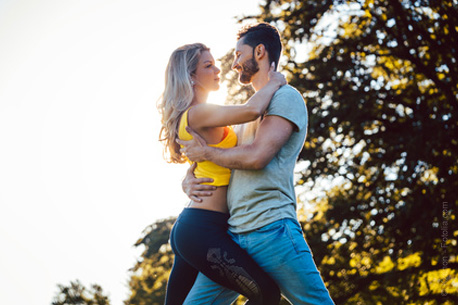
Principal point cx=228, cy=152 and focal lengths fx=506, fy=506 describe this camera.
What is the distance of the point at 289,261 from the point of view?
99.5 inches

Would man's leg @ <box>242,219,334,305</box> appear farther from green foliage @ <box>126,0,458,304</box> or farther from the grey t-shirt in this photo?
green foliage @ <box>126,0,458,304</box>

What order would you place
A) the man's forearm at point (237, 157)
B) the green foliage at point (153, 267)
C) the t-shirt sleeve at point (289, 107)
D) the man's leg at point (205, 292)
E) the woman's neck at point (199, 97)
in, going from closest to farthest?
the man's forearm at point (237, 157), the t-shirt sleeve at point (289, 107), the man's leg at point (205, 292), the woman's neck at point (199, 97), the green foliage at point (153, 267)

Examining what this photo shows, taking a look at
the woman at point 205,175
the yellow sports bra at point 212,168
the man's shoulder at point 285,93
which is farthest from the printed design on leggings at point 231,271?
the man's shoulder at point 285,93

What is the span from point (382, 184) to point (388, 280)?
1.94 metres

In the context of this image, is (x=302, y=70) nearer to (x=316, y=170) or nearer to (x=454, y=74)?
(x=316, y=170)

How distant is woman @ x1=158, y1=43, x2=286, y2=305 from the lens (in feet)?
8.60

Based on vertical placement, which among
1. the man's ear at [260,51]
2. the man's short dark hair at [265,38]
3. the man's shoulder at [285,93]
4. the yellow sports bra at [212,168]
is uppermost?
the man's short dark hair at [265,38]

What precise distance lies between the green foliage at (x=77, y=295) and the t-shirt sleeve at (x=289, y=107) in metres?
14.4

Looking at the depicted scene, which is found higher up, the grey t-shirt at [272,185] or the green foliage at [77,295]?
the grey t-shirt at [272,185]

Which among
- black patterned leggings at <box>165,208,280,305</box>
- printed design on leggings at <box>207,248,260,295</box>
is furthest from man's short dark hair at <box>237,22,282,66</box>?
printed design on leggings at <box>207,248,260,295</box>

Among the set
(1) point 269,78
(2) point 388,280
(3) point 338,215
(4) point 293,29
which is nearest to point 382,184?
(3) point 338,215

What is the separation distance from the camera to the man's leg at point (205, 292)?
283 cm

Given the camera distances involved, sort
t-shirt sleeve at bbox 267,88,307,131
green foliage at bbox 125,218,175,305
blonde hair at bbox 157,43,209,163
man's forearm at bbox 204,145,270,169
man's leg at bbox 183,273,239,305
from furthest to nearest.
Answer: green foliage at bbox 125,218,175,305 → blonde hair at bbox 157,43,209,163 → man's leg at bbox 183,273,239,305 → t-shirt sleeve at bbox 267,88,307,131 → man's forearm at bbox 204,145,270,169

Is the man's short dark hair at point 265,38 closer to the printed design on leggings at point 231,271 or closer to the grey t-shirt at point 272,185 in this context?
the grey t-shirt at point 272,185
